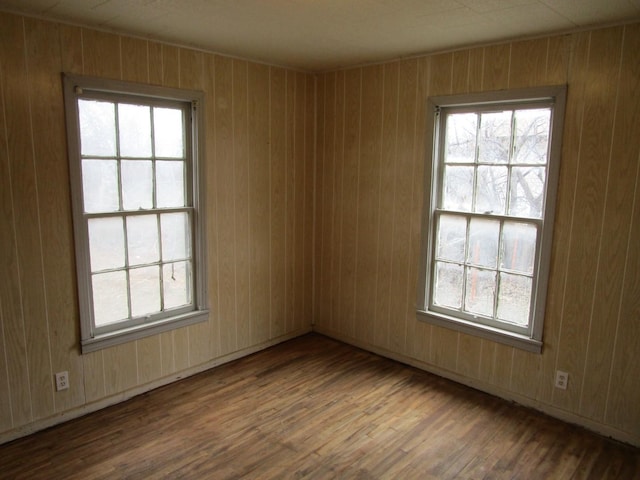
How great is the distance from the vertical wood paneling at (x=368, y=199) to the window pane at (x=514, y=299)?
3.64ft

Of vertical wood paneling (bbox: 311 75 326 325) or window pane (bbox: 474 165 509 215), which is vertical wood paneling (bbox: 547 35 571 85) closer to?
window pane (bbox: 474 165 509 215)

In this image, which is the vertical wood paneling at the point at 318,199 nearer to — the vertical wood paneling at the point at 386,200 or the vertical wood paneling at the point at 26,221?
the vertical wood paneling at the point at 386,200

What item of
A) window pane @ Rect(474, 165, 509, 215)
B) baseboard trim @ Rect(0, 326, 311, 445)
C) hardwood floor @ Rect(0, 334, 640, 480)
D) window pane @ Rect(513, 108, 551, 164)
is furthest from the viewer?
window pane @ Rect(474, 165, 509, 215)

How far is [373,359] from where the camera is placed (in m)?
4.04

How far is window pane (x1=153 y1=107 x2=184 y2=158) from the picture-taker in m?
3.30


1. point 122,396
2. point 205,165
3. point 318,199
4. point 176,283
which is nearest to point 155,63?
point 205,165

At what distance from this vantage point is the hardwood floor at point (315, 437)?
257 centimetres

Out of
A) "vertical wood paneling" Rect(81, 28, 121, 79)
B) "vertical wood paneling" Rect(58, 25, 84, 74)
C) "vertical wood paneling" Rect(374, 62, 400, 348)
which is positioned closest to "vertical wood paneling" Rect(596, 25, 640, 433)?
"vertical wood paneling" Rect(374, 62, 400, 348)

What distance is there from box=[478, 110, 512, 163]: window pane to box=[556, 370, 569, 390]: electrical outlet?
1465mm

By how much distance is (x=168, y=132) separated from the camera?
11.1ft

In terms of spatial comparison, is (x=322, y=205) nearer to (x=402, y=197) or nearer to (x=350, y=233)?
(x=350, y=233)

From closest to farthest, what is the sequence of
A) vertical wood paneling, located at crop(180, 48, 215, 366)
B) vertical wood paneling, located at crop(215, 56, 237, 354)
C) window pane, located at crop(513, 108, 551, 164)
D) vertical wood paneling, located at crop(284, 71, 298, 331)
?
window pane, located at crop(513, 108, 551, 164), vertical wood paneling, located at crop(180, 48, 215, 366), vertical wood paneling, located at crop(215, 56, 237, 354), vertical wood paneling, located at crop(284, 71, 298, 331)

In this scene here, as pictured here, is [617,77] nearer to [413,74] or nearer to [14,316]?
[413,74]

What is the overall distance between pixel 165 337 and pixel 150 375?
288mm
